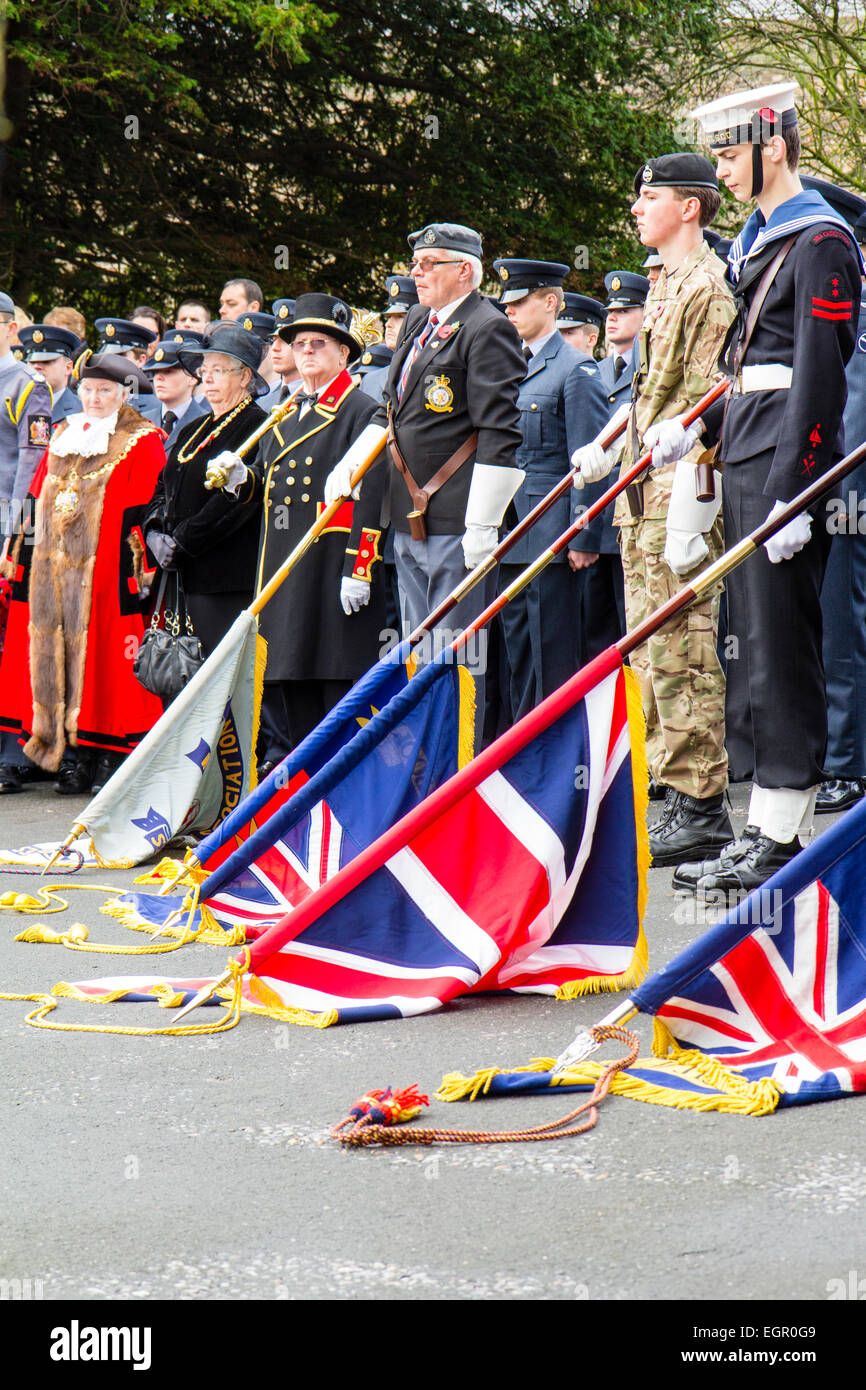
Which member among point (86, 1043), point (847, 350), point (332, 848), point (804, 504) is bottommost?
point (86, 1043)

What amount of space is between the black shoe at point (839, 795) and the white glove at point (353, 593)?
Result: 6.10 feet

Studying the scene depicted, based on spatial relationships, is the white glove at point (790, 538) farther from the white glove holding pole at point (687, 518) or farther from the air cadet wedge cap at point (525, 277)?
the air cadet wedge cap at point (525, 277)

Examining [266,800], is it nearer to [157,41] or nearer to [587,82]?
[157,41]

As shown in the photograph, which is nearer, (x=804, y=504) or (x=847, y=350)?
(x=804, y=504)

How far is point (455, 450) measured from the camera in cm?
586

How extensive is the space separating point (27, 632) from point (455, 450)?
2912 millimetres

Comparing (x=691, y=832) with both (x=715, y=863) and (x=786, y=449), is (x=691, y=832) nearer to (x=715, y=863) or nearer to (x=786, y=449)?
(x=715, y=863)

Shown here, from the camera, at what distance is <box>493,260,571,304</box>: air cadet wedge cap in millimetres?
7074

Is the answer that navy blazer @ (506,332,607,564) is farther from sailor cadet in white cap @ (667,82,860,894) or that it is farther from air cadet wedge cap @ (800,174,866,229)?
sailor cadet in white cap @ (667,82,860,894)

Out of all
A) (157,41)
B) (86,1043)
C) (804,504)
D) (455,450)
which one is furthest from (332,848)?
(157,41)

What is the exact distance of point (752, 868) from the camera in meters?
4.55

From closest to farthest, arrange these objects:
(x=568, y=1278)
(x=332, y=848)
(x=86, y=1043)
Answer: (x=568, y=1278), (x=86, y=1043), (x=332, y=848)

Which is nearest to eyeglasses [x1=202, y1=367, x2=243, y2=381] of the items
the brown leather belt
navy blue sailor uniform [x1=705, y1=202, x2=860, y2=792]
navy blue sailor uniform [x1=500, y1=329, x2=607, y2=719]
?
navy blue sailor uniform [x1=500, y1=329, x2=607, y2=719]

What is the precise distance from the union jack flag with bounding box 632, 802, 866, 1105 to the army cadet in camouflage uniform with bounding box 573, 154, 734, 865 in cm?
202
